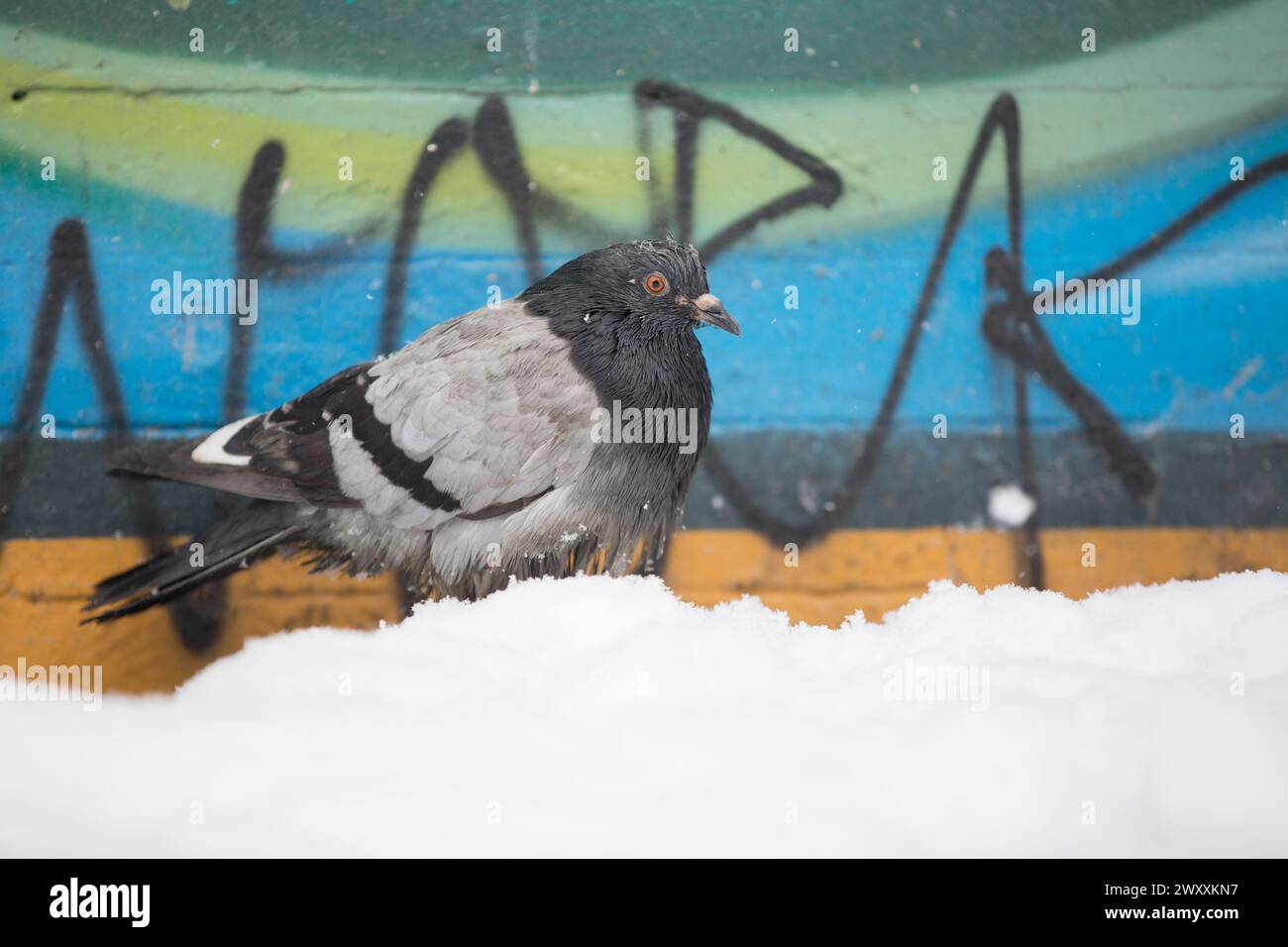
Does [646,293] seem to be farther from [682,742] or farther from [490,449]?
[682,742]

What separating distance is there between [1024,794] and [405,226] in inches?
113

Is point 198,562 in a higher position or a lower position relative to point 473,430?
lower

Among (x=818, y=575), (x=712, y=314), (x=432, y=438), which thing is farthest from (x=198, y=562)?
(x=818, y=575)

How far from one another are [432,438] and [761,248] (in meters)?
1.56

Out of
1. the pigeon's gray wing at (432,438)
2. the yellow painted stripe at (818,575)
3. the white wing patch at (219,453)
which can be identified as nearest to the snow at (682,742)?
the pigeon's gray wing at (432,438)

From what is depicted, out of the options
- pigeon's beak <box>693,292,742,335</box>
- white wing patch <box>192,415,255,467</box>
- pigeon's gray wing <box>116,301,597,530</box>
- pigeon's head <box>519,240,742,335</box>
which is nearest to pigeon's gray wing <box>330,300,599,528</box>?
pigeon's gray wing <box>116,301,597,530</box>

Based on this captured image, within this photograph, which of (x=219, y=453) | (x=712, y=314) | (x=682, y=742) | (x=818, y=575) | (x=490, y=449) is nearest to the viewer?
(x=682, y=742)

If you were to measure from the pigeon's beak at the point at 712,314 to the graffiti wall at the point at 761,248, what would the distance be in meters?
0.83

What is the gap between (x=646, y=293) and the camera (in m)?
3.19

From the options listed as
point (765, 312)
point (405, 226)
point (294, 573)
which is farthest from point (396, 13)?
point (294, 573)

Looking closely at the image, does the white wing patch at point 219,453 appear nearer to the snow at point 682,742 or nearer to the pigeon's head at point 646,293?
the snow at point 682,742

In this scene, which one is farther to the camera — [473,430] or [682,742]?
[473,430]

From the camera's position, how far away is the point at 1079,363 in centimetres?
403

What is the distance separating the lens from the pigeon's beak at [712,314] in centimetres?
316
